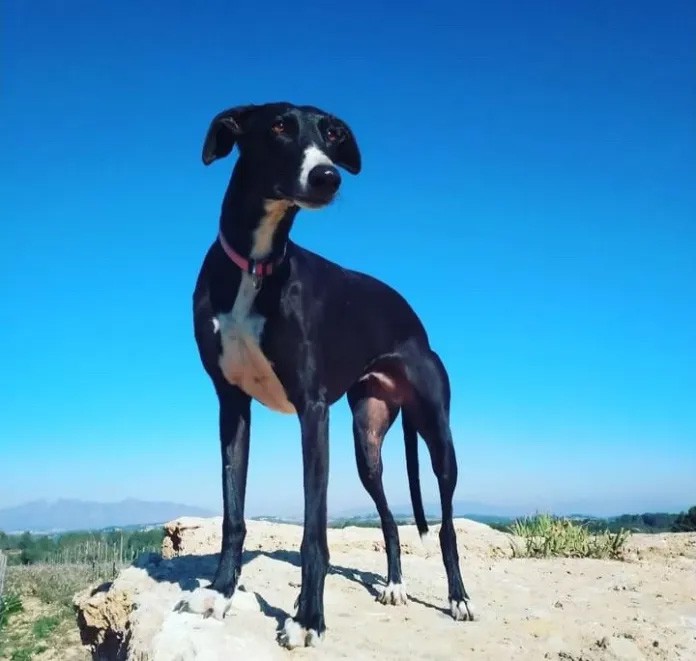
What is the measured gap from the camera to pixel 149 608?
13.5ft

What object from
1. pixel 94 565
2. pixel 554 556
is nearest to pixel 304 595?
pixel 554 556

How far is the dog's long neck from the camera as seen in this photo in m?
4.10

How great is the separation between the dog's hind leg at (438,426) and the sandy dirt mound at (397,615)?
0.44 m

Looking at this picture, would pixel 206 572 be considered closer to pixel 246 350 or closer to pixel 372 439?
pixel 372 439

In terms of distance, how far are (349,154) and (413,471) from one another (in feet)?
7.50

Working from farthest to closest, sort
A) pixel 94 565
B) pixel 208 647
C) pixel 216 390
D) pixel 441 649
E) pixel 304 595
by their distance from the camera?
pixel 94 565 → pixel 216 390 → pixel 441 649 → pixel 304 595 → pixel 208 647

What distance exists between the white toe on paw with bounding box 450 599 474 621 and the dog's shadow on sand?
13.0 inches

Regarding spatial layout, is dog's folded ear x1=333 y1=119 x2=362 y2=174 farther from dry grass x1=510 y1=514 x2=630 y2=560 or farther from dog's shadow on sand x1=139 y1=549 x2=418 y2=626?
dry grass x1=510 y1=514 x2=630 y2=560

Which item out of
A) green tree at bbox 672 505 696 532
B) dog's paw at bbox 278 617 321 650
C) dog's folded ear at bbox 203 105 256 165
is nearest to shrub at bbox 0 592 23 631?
dog's paw at bbox 278 617 321 650

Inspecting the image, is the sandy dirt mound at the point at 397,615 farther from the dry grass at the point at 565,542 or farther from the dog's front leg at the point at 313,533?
the dry grass at the point at 565,542

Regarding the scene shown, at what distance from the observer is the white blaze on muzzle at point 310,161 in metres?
3.75

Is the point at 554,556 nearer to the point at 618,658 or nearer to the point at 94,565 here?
the point at 618,658

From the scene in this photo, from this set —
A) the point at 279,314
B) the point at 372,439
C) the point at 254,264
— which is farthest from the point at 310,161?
the point at 372,439

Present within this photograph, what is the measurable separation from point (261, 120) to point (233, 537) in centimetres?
218
